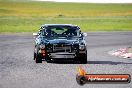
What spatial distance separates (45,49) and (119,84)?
699 cm

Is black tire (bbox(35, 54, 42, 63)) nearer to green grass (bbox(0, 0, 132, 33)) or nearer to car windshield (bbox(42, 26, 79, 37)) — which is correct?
car windshield (bbox(42, 26, 79, 37))

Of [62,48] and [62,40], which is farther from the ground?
[62,40]

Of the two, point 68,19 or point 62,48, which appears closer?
point 62,48

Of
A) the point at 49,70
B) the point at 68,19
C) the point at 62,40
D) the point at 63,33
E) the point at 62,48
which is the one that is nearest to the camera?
the point at 49,70

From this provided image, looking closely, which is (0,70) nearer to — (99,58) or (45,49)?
(45,49)

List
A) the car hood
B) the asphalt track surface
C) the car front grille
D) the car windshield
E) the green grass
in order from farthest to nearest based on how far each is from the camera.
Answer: the green grass → the car windshield → the car hood → the car front grille → the asphalt track surface

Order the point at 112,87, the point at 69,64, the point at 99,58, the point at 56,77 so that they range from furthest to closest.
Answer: the point at 99,58 < the point at 69,64 < the point at 56,77 < the point at 112,87

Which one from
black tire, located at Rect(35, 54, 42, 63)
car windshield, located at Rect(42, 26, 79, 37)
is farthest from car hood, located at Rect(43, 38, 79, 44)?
car windshield, located at Rect(42, 26, 79, 37)

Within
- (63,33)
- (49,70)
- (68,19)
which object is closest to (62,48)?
(63,33)

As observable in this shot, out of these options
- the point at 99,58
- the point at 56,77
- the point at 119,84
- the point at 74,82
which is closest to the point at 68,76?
the point at 56,77

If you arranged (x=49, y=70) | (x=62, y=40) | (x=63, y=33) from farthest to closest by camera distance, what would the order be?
(x=63, y=33), (x=62, y=40), (x=49, y=70)

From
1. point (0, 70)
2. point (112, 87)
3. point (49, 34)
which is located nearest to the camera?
point (112, 87)

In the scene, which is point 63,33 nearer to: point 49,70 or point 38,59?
point 38,59

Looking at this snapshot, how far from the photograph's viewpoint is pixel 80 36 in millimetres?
22859
